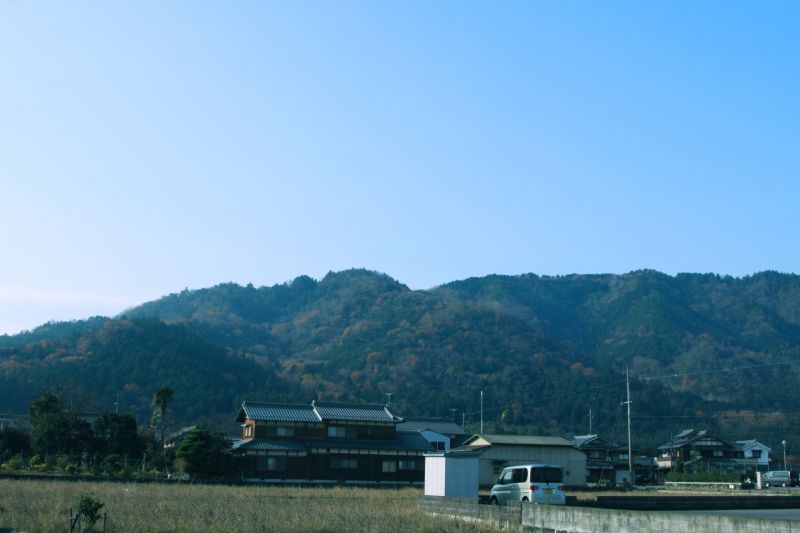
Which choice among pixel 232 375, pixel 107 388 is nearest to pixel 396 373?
pixel 232 375

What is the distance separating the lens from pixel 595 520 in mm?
16938

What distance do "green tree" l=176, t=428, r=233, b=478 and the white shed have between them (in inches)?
805

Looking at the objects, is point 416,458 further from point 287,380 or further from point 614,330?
point 614,330

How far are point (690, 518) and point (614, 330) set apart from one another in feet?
624

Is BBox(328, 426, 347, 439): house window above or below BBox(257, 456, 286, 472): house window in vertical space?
above

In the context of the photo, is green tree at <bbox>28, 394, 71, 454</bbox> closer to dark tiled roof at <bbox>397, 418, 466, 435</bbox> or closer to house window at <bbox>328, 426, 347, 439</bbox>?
house window at <bbox>328, 426, 347, 439</bbox>

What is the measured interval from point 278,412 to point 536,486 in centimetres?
3207

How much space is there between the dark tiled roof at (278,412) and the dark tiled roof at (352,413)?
0.68 metres

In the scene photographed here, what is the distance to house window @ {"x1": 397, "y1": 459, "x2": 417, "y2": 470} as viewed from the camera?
52969 millimetres

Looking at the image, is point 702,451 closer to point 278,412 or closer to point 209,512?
point 278,412

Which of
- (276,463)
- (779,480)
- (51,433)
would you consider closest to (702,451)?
(779,480)

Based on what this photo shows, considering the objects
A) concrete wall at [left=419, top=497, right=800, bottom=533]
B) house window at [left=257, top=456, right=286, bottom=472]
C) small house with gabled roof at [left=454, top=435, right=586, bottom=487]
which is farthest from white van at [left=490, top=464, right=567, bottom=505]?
small house with gabled roof at [left=454, top=435, right=586, bottom=487]

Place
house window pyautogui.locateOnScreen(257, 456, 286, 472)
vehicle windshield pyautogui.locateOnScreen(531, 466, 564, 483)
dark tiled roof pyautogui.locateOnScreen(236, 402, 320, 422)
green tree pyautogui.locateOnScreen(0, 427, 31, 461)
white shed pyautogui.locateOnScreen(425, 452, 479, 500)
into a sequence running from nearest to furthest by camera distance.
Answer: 1. vehicle windshield pyautogui.locateOnScreen(531, 466, 564, 483)
2. white shed pyautogui.locateOnScreen(425, 452, 479, 500)
3. green tree pyautogui.locateOnScreen(0, 427, 31, 461)
4. house window pyautogui.locateOnScreen(257, 456, 286, 472)
5. dark tiled roof pyautogui.locateOnScreen(236, 402, 320, 422)

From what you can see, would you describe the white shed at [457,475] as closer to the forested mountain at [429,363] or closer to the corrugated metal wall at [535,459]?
the corrugated metal wall at [535,459]
